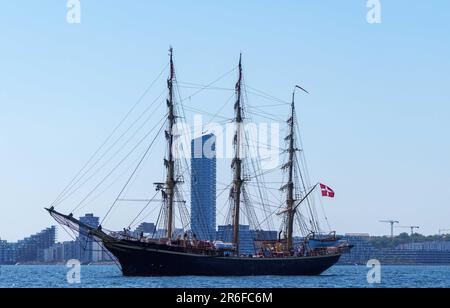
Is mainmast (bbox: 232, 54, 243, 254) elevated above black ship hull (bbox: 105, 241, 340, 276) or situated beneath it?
elevated above

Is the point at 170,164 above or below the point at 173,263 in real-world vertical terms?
above

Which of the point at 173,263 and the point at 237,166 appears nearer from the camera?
the point at 173,263

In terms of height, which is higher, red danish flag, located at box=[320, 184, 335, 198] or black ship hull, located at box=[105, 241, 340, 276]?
red danish flag, located at box=[320, 184, 335, 198]

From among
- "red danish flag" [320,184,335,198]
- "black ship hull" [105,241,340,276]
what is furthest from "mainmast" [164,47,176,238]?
"red danish flag" [320,184,335,198]

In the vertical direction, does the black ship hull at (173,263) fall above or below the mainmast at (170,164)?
below

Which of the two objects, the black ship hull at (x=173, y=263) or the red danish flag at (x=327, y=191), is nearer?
the black ship hull at (x=173, y=263)

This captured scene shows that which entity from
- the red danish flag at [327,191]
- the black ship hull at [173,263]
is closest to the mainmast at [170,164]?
the black ship hull at [173,263]

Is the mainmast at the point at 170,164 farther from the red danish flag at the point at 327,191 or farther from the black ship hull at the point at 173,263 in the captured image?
the red danish flag at the point at 327,191

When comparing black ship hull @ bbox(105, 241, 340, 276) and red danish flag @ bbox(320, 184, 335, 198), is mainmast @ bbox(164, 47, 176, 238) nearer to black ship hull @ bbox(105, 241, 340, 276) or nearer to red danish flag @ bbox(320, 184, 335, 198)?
black ship hull @ bbox(105, 241, 340, 276)

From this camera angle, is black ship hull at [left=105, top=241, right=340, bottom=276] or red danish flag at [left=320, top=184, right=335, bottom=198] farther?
red danish flag at [left=320, top=184, right=335, bottom=198]

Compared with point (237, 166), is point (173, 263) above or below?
below

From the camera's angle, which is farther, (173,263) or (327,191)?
(327,191)
